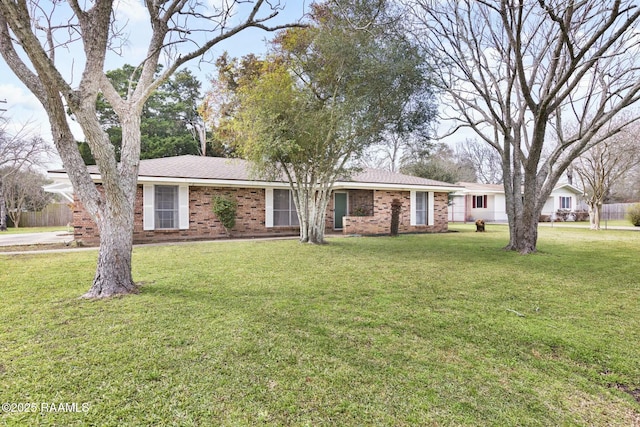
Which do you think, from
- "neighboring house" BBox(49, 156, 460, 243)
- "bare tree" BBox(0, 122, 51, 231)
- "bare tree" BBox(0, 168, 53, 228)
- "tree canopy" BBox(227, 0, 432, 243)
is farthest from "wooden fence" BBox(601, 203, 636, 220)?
"bare tree" BBox(0, 168, 53, 228)

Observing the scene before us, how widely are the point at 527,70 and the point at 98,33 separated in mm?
11567

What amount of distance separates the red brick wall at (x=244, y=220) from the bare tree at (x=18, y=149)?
527 inches

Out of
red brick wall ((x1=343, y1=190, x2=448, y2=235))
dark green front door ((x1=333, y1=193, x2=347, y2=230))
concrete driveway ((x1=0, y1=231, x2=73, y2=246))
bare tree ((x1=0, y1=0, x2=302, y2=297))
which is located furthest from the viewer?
dark green front door ((x1=333, y1=193, x2=347, y2=230))

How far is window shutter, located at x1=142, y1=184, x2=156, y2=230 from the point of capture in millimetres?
12039

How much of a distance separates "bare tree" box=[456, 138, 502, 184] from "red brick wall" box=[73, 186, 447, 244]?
30.3m

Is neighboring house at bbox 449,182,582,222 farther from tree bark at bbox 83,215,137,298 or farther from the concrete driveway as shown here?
tree bark at bbox 83,215,137,298

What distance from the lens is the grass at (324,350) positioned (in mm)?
2303

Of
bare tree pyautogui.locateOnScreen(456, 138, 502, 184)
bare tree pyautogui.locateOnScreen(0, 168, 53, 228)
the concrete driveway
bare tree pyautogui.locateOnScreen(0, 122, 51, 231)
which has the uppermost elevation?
bare tree pyautogui.locateOnScreen(456, 138, 502, 184)

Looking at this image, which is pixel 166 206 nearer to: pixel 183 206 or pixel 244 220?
pixel 183 206

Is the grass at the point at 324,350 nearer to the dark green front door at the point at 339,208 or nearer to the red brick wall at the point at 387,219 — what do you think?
the red brick wall at the point at 387,219

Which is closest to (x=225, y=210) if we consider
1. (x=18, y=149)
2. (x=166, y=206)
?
(x=166, y=206)

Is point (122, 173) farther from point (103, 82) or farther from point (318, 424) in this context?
point (318, 424)

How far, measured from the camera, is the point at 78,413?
2232 mm

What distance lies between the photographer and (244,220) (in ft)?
46.1
